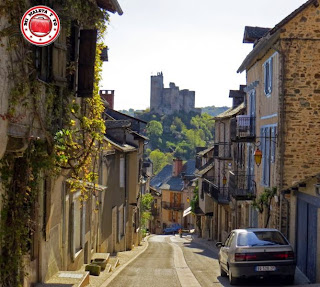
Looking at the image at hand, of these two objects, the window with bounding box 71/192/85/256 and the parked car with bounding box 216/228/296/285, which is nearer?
the parked car with bounding box 216/228/296/285

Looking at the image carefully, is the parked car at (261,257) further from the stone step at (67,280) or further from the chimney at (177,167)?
the chimney at (177,167)

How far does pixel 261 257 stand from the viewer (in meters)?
12.0

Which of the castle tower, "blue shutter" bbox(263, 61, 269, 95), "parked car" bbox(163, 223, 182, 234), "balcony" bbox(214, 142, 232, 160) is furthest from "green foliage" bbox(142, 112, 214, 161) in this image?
"blue shutter" bbox(263, 61, 269, 95)

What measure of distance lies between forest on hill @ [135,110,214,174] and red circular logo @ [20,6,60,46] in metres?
111

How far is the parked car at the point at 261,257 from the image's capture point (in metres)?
11.9

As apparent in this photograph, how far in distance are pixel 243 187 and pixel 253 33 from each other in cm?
673

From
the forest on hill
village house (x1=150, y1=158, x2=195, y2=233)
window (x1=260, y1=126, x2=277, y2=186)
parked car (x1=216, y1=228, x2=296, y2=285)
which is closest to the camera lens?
parked car (x1=216, y1=228, x2=296, y2=285)

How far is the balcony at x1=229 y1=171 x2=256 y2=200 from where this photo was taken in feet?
76.5

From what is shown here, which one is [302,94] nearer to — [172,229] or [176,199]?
[172,229]

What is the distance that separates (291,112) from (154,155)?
9726 cm

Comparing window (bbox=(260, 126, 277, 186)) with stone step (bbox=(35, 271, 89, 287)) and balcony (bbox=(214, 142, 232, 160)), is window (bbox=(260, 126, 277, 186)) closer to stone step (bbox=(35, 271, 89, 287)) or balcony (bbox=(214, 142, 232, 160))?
stone step (bbox=(35, 271, 89, 287))

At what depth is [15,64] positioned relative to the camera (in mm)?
7766

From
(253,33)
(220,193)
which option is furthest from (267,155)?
(220,193)

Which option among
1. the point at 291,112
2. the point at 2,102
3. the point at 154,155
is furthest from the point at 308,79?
the point at 154,155
